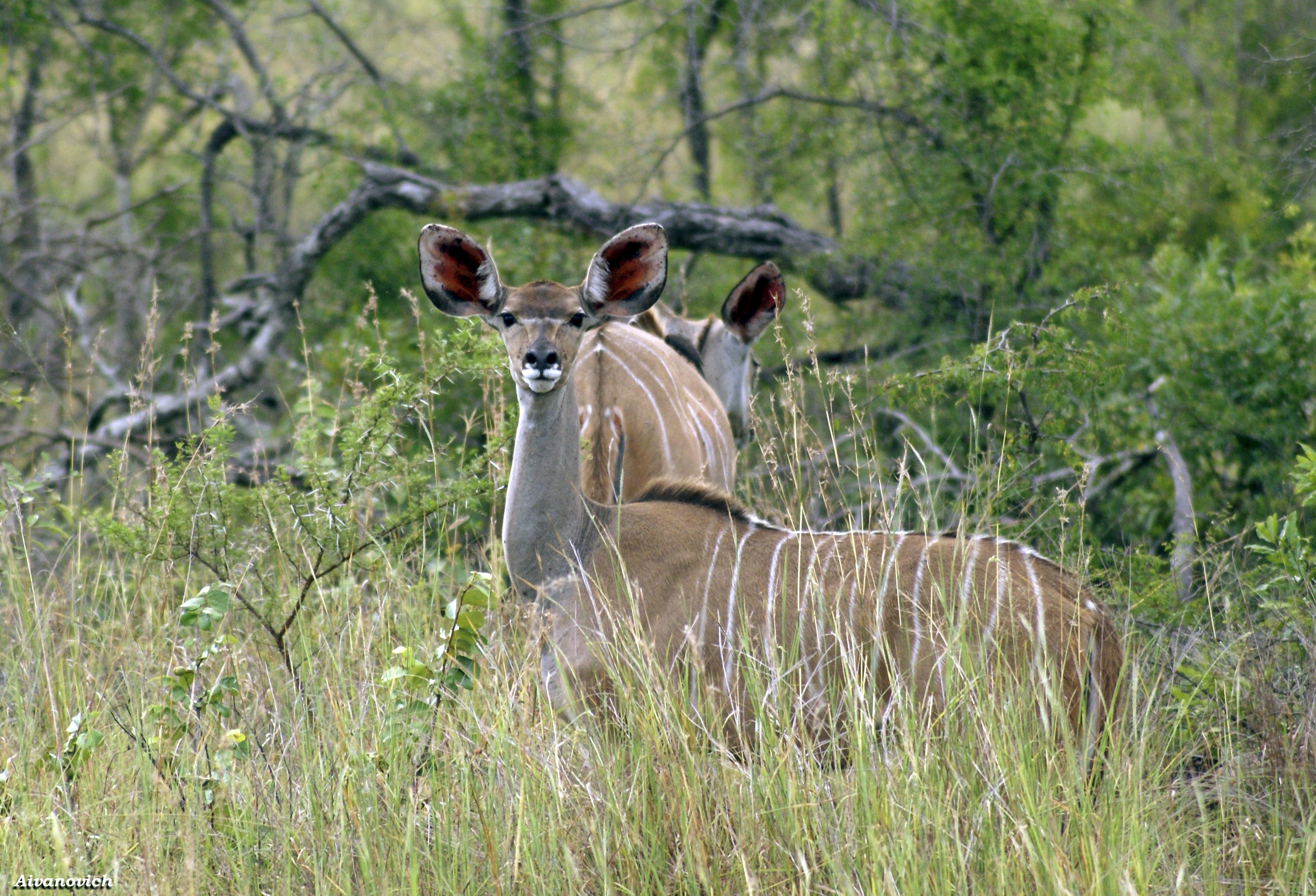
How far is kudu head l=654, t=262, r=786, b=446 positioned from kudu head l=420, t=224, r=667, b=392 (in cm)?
188

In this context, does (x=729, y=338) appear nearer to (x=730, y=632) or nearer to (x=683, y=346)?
(x=683, y=346)

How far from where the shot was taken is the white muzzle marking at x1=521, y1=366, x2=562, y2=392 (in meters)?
3.09

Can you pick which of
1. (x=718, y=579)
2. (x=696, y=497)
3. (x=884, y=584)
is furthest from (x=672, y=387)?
(x=884, y=584)

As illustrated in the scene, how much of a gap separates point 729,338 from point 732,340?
14mm

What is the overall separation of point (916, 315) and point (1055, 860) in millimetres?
4240

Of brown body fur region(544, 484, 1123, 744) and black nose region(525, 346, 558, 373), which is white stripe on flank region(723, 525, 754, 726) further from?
black nose region(525, 346, 558, 373)

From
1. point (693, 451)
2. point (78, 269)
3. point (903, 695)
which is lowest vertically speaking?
point (903, 695)

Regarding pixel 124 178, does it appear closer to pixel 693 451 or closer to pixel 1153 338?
pixel 693 451

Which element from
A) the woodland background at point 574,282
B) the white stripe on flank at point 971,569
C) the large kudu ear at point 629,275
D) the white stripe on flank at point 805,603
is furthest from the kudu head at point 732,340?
the white stripe on flank at point 971,569

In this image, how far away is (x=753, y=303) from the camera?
5316 millimetres

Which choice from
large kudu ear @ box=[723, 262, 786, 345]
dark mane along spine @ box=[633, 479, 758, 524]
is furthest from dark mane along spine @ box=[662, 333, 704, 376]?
dark mane along spine @ box=[633, 479, 758, 524]

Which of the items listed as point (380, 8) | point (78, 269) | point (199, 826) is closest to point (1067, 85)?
point (199, 826)

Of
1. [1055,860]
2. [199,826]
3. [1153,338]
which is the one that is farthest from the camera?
[1153,338]

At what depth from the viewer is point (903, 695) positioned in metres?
2.65
